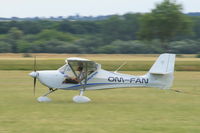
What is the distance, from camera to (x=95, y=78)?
14.9 meters

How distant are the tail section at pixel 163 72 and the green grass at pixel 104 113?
1.99ft

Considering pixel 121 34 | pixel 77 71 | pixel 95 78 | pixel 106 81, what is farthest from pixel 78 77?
pixel 121 34

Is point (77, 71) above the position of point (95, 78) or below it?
above

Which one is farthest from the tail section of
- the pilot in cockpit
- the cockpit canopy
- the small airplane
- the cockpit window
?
the pilot in cockpit

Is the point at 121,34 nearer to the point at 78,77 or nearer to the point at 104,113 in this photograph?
the point at 78,77

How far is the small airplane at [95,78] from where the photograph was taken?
48.2 ft

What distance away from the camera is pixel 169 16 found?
180 feet

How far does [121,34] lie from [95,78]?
256ft

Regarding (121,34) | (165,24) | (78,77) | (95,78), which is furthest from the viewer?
(121,34)

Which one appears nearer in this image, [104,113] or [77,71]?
[104,113]

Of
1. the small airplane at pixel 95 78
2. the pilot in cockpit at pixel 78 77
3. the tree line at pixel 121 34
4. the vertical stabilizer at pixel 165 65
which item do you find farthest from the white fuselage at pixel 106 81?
the tree line at pixel 121 34

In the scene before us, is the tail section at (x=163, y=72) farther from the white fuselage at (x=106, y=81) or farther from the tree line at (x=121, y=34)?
the tree line at (x=121, y=34)

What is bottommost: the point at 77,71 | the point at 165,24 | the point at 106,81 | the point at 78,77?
the point at 106,81

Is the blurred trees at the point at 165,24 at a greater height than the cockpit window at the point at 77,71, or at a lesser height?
greater
